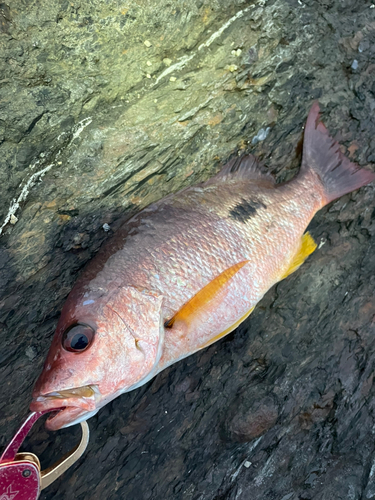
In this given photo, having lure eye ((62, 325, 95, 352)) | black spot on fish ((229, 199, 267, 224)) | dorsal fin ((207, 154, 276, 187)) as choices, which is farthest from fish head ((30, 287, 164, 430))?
dorsal fin ((207, 154, 276, 187))

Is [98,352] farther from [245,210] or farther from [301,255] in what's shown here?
[301,255]

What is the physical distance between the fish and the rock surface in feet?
0.55

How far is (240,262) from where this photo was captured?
160 centimetres

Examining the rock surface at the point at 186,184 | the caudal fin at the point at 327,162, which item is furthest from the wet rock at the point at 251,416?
the caudal fin at the point at 327,162

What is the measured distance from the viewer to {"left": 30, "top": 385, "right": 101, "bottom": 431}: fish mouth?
1.29m

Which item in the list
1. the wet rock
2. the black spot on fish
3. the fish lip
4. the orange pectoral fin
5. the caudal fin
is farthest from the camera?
the wet rock

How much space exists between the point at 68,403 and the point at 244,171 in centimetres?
121

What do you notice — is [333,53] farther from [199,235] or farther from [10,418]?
[10,418]

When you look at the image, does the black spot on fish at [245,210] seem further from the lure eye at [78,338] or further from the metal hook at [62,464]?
the metal hook at [62,464]

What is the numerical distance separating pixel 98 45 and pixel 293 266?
4.09 feet

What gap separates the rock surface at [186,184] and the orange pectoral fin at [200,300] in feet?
1.65

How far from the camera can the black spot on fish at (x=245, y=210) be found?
1654 millimetres

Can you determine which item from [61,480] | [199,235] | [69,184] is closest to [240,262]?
[199,235]

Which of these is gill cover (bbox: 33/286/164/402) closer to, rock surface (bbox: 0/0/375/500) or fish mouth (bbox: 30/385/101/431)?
fish mouth (bbox: 30/385/101/431)
